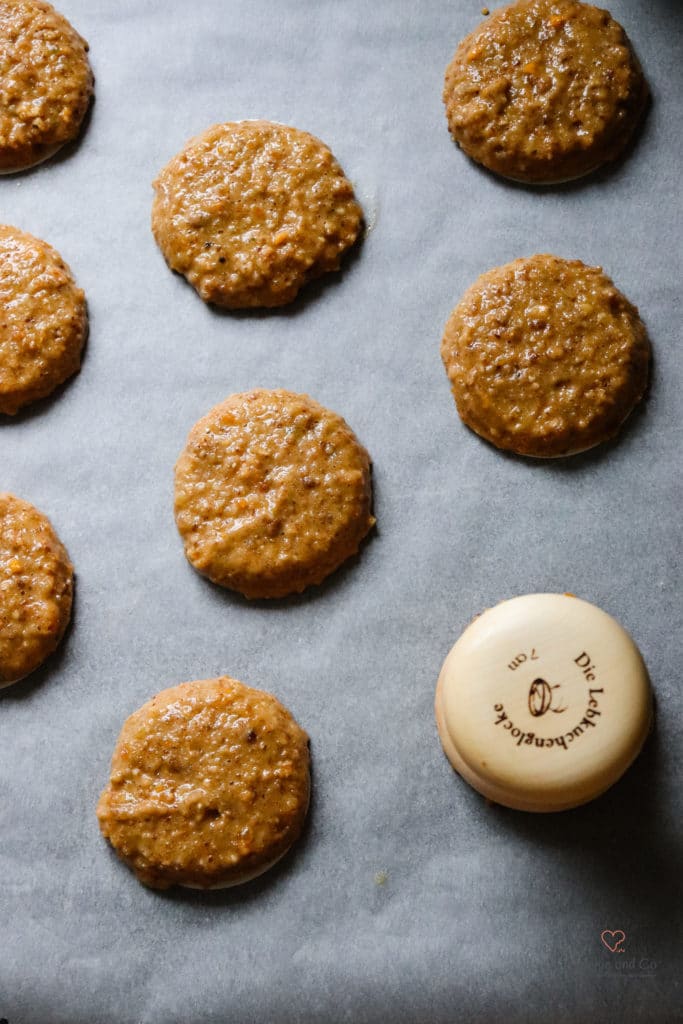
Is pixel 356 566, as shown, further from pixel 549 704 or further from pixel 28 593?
pixel 28 593

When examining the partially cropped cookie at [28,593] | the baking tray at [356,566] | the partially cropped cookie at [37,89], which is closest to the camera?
the baking tray at [356,566]

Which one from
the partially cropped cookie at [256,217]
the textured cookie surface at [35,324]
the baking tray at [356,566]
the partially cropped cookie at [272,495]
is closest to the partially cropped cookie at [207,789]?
the baking tray at [356,566]

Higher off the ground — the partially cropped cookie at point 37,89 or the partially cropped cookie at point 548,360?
the partially cropped cookie at point 37,89

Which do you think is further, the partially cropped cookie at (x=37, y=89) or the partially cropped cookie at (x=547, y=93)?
the partially cropped cookie at (x=37, y=89)

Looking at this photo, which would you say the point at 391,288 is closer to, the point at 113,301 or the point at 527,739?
the point at 113,301

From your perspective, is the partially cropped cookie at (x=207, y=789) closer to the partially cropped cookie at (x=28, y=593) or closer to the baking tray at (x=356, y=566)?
the baking tray at (x=356, y=566)

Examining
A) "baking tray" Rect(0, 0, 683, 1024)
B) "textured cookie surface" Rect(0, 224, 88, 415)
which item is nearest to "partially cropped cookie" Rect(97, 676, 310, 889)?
"baking tray" Rect(0, 0, 683, 1024)

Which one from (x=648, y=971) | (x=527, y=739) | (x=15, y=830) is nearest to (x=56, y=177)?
(x=15, y=830)

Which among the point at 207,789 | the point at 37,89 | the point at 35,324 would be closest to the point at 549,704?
the point at 207,789
